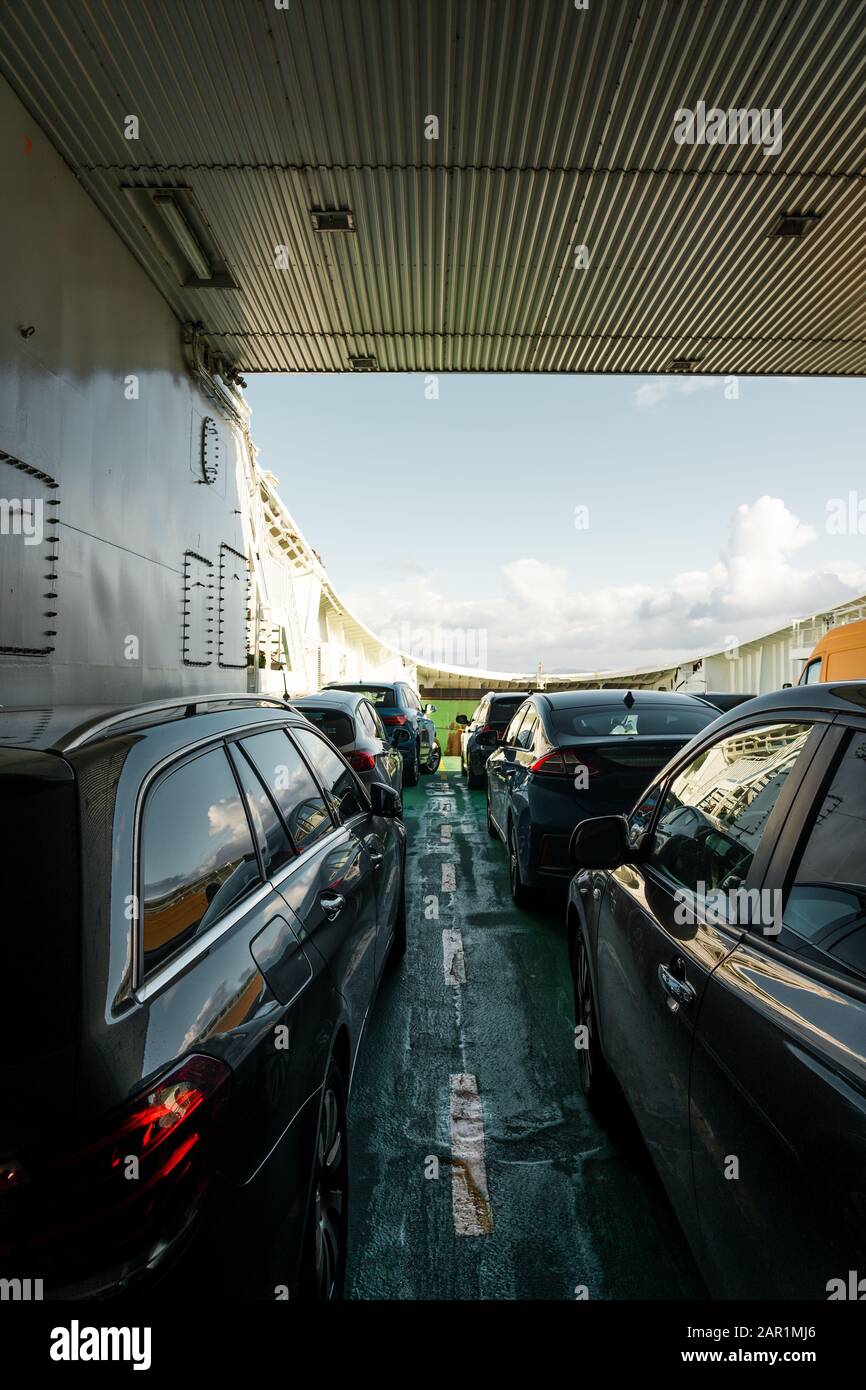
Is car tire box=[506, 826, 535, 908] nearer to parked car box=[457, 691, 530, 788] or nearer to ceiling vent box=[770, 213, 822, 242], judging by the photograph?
ceiling vent box=[770, 213, 822, 242]

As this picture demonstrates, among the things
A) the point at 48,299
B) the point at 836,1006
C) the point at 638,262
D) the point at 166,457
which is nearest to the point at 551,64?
the point at 638,262

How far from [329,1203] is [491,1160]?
0.97m

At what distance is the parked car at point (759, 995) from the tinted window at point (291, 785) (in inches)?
38.0

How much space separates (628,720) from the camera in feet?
20.3

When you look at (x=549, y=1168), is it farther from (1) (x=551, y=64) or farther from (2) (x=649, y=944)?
(1) (x=551, y=64)

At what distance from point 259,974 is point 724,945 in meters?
1.08

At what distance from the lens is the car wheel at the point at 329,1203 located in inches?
77.1

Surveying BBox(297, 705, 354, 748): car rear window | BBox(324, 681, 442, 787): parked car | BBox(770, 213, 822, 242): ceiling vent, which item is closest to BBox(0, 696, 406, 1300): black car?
BBox(297, 705, 354, 748): car rear window

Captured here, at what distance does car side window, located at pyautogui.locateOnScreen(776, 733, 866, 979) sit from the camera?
61.5 inches

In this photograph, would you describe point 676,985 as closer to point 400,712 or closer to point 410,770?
point 400,712

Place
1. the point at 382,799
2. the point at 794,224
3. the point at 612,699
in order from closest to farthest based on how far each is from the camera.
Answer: the point at 382,799 → the point at 612,699 → the point at 794,224

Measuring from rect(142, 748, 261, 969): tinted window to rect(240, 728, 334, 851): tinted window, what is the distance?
36cm

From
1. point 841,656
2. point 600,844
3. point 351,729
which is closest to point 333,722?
point 351,729
